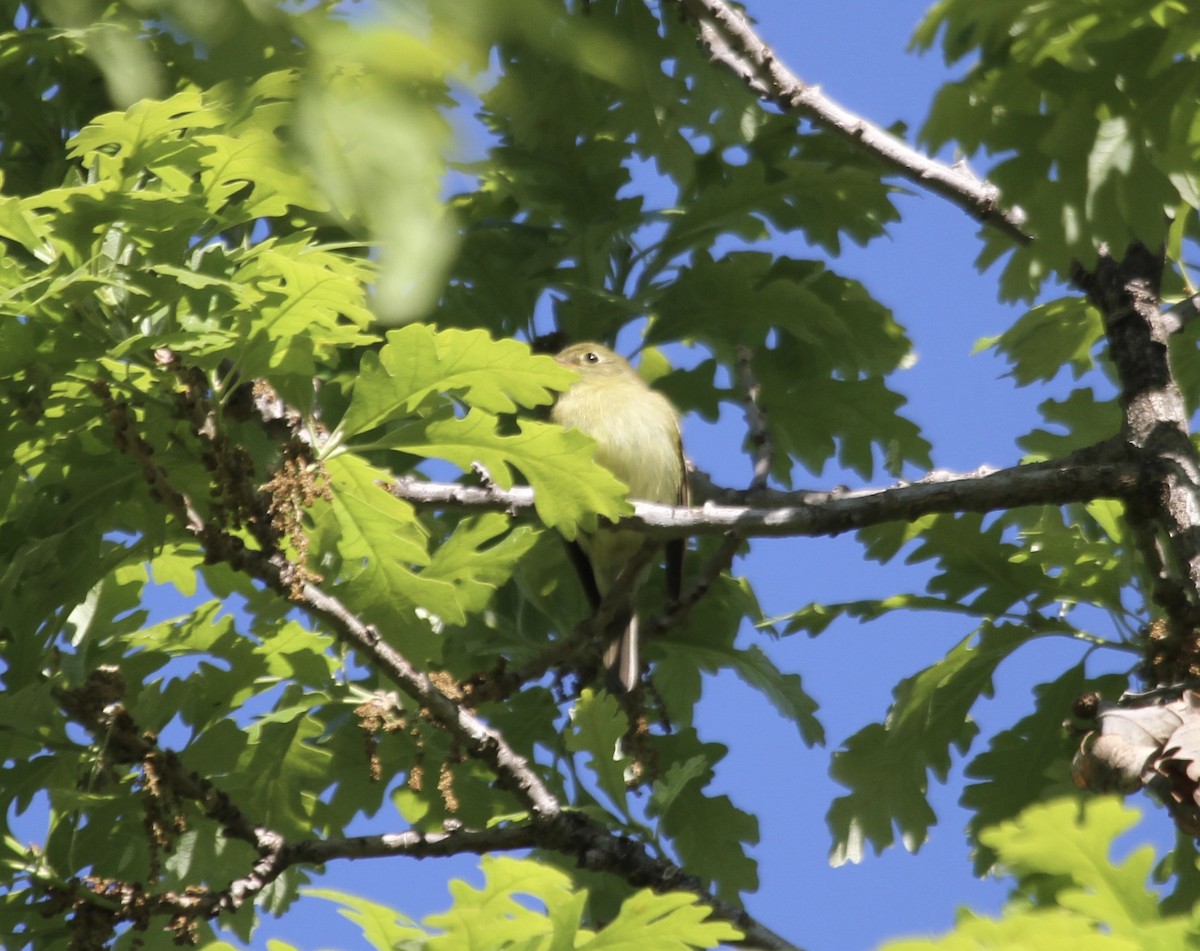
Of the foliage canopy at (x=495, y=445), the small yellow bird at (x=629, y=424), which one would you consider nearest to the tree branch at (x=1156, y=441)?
the foliage canopy at (x=495, y=445)

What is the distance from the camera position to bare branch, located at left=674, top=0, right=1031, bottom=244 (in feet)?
12.5

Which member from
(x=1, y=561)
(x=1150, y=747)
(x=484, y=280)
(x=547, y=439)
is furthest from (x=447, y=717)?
(x=484, y=280)

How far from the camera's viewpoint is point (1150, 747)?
2.77m

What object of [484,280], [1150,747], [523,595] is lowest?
[1150,747]

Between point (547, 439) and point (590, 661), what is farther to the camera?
point (590, 661)

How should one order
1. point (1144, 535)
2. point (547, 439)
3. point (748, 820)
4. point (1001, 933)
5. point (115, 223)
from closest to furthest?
point (1001, 933)
point (115, 223)
point (547, 439)
point (1144, 535)
point (748, 820)

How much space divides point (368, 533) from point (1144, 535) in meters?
1.88

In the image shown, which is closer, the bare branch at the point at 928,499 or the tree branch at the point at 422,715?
the tree branch at the point at 422,715

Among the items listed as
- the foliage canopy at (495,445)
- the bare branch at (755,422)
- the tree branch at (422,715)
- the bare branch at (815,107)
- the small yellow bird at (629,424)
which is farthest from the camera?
the small yellow bird at (629,424)

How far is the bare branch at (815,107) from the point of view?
380 centimetres

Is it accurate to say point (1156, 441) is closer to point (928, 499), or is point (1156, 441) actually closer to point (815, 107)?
point (928, 499)

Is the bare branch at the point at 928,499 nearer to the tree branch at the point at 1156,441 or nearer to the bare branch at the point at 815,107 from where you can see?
the tree branch at the point at 1156,441

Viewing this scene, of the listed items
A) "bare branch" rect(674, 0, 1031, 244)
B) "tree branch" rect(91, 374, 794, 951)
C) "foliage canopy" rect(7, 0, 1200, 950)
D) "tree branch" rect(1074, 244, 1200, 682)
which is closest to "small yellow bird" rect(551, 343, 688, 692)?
"foliage canopy" rect(7, 0, 1200, 950)

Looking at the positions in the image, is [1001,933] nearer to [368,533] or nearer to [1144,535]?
[368,533]
